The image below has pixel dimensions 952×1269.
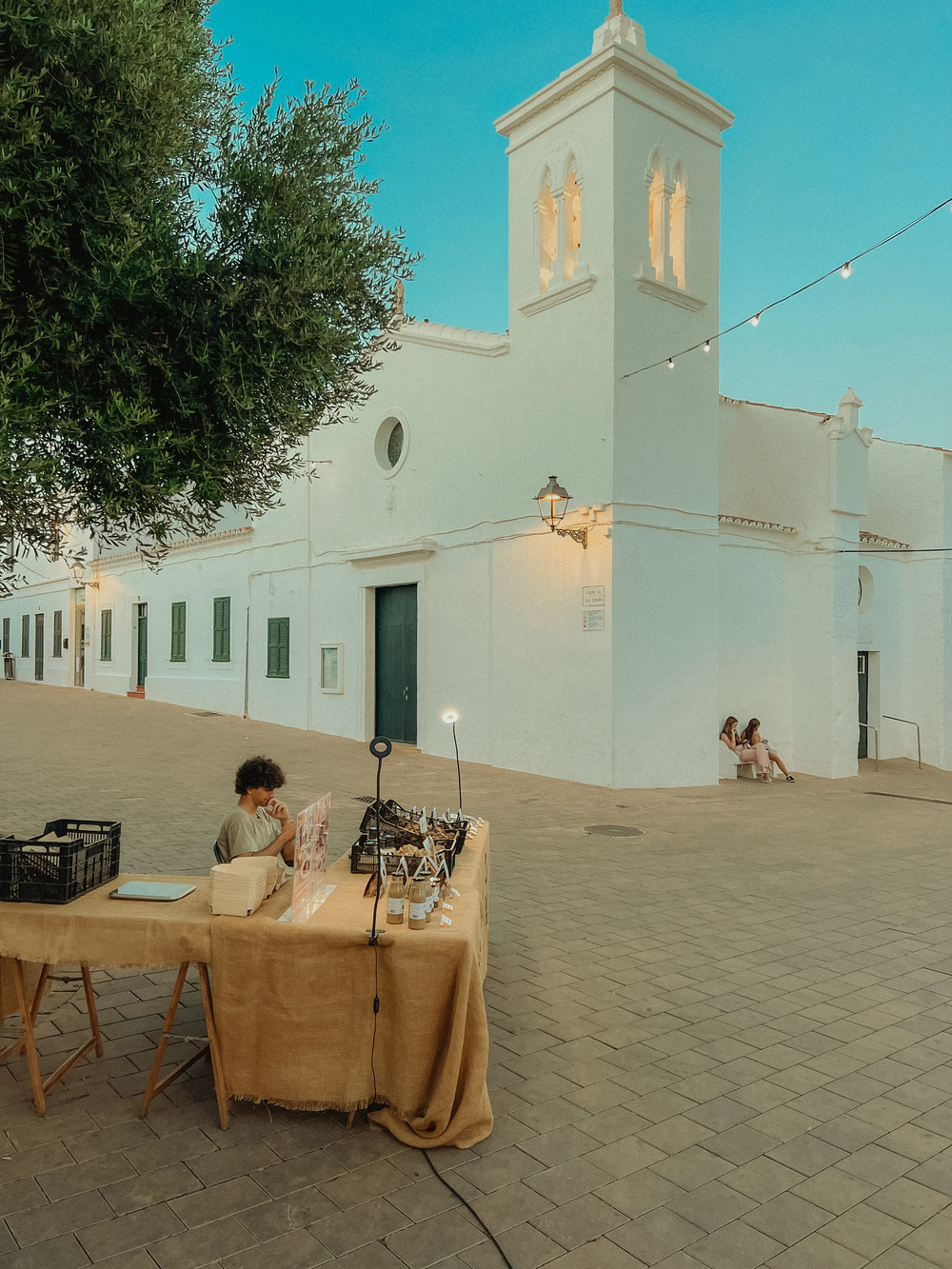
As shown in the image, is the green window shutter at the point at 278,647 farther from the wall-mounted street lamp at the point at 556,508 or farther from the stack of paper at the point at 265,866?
the stack of paper at the point at 265,866

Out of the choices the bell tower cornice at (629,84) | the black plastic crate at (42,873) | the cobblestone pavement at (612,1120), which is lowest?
the cobblestone pavement at (612,1120)

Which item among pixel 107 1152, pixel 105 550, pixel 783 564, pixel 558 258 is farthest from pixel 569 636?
pixel 105 550

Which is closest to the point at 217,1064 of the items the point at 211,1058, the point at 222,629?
the point at 211,1058

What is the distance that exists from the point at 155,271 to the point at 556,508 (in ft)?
28.0

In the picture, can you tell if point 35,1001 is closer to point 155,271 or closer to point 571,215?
point 155,271

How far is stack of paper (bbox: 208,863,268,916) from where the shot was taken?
11.0ft

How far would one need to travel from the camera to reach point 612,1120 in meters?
3.49

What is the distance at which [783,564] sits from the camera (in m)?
14.4

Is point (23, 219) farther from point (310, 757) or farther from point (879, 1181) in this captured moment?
point (310, 757)

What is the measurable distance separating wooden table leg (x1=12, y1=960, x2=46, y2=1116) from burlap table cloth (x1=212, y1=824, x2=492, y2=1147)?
29.4 inches

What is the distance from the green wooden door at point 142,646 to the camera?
2433 cm

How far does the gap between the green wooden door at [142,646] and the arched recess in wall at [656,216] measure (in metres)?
17.0

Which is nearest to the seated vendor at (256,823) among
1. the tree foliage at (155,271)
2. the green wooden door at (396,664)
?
the tree foliage at (155,271)

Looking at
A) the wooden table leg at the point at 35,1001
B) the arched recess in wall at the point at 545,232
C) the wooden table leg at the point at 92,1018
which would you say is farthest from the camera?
the arched recess in wall at the point at 545,232
